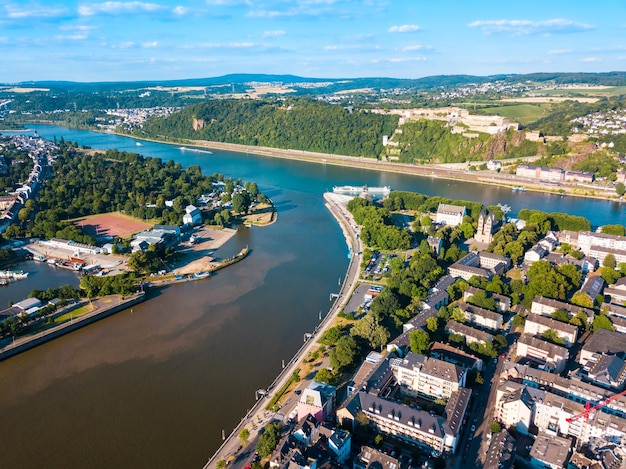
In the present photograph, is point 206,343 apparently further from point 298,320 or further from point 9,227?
point 9,227

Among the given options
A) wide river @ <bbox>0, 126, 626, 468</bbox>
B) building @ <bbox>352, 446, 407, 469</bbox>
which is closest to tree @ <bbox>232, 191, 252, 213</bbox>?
wide river @ <bbox>0, 126, 626, 468</bbox>

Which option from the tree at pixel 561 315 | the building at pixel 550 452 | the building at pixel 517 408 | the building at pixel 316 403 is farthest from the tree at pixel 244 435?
the tree at pixel 561 315

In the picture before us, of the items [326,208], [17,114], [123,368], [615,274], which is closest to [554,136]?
[326,208]

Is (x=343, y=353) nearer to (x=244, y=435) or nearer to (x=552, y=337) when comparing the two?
(x=244, y=435)

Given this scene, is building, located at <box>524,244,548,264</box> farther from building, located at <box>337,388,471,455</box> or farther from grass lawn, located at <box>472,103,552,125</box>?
grass lawn, located at <box>472,103,552,125</box>

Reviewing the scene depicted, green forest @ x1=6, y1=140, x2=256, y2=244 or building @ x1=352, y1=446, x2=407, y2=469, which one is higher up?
green forest @ x1=6, y1=140, x2=256, y2=244
